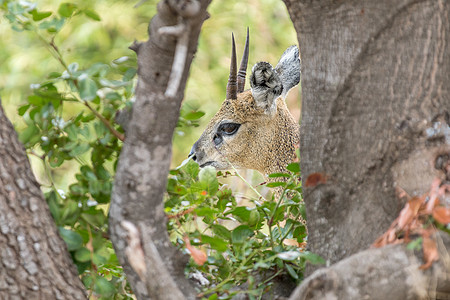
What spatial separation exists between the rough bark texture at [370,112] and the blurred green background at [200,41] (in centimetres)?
459

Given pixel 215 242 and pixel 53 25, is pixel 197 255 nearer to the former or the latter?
pixel 215 242

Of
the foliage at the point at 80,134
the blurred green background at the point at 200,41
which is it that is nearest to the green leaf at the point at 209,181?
the foliage at the point at 80,134

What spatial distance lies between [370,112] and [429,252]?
36 centimetres

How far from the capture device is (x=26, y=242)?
1314mm

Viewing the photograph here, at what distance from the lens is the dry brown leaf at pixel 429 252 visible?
121cm

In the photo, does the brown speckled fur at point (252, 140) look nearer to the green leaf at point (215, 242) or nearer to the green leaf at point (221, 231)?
the green leaf at point (221, 231)

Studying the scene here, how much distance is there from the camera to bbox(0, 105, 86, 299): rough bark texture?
4.30ft

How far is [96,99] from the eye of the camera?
54.5 inches

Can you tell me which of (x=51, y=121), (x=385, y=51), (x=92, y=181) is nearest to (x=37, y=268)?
(x=92, y=181)

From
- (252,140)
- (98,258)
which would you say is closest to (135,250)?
(98,258)

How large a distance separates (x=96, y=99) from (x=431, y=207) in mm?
690

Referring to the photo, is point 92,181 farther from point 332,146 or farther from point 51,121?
point 332,146

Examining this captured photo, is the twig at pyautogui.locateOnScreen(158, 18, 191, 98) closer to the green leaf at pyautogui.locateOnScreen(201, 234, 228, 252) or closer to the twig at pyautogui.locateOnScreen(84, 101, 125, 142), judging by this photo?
the twig at pyautogui.locateOnScreen(84, 101, 125, 142)

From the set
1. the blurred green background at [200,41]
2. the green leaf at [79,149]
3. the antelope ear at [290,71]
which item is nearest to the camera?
the green leaf at [79,149]
